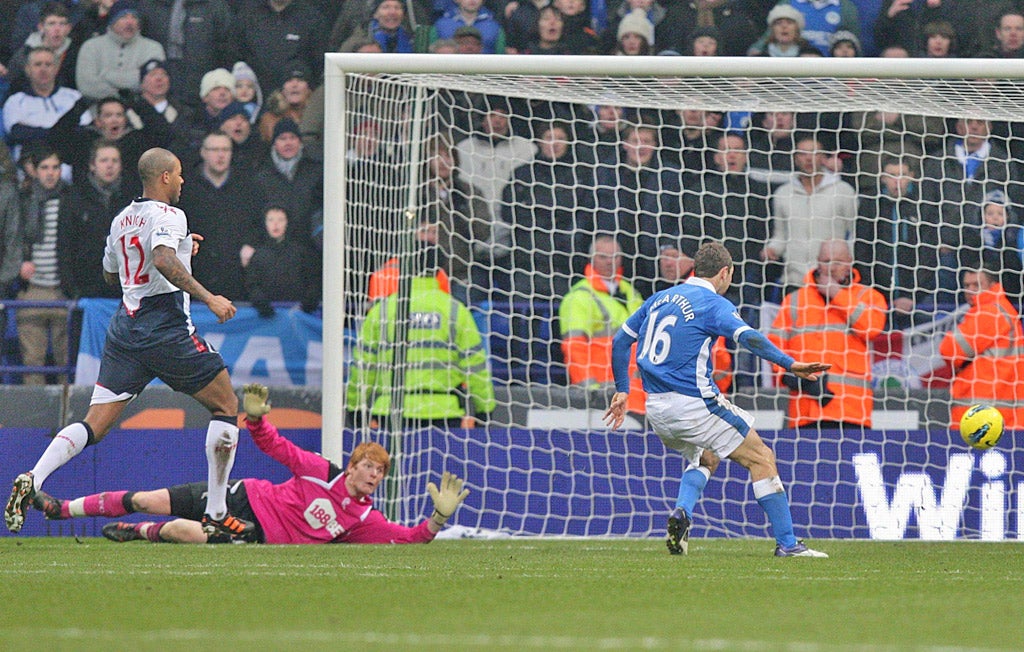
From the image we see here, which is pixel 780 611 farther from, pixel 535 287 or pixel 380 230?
pixel 535 287

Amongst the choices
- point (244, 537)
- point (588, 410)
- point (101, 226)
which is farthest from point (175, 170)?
point (101, 226)

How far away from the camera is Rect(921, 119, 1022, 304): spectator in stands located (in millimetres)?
11656

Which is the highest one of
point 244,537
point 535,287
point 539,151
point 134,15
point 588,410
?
point 134,15

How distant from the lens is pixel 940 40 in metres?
12.8

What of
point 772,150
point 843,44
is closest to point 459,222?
point 772,150

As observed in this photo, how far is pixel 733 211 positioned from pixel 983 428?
3.68 metres

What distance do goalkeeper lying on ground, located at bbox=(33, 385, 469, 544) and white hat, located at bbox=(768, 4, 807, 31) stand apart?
5906 mm

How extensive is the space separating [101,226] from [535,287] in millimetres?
3626

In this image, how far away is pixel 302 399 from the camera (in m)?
10.9

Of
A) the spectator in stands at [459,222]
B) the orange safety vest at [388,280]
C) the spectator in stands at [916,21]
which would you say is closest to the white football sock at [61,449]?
the orange safety vest at [388,280]

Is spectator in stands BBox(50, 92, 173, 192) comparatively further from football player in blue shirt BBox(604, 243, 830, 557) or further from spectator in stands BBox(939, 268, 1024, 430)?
spectator in stands BBox(939, 268, 1024, 430)

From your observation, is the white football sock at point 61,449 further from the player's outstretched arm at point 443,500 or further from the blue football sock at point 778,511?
the blue football sock at point 778,511

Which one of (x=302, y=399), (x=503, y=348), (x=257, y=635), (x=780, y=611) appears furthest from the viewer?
(x=503, y=348)

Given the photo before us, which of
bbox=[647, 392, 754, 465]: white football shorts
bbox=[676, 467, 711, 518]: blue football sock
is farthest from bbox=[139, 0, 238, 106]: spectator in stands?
bbox=[676, 467, 711, 518]: blue football sock
